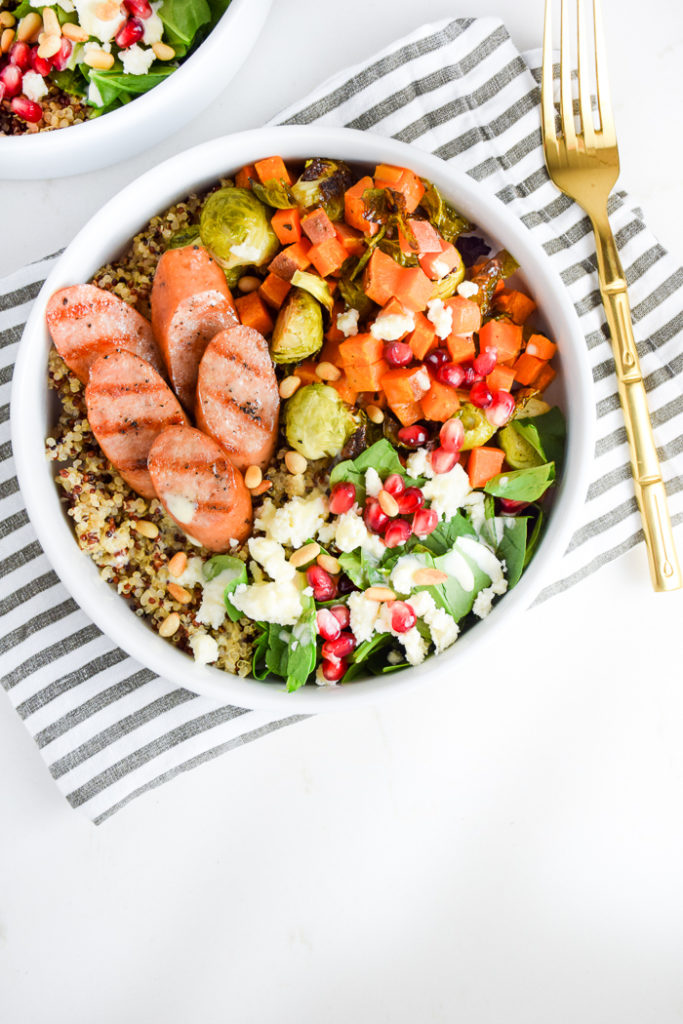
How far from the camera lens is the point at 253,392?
6.33ft

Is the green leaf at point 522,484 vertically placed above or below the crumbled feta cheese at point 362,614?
above

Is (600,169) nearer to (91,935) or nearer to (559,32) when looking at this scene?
(559,32)

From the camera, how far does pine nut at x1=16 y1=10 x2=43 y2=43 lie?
6.91 feet

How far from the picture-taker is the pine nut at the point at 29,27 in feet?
6.91

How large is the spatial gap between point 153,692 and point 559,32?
2073mm

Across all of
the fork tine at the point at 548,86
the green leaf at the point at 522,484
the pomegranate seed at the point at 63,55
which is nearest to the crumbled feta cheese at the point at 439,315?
the green leaf at the point at 522,484

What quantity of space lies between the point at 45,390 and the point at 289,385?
0.59 meters

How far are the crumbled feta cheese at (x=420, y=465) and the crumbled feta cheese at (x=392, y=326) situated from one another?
28 centimetres

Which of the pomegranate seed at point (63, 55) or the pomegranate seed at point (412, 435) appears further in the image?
the pomegranate seed at point (63, 55)

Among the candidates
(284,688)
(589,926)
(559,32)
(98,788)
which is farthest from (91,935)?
(559,32)

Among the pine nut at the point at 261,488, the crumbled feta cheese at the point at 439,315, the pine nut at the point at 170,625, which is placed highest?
the crumbled feta cheese at the point at 439,315

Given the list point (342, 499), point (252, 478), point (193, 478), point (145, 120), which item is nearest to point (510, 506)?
point (342, 499)

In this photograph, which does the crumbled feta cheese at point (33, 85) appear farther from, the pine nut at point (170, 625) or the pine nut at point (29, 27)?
the pine nut at point (170, 625)

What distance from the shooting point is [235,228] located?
1929 millimetres
